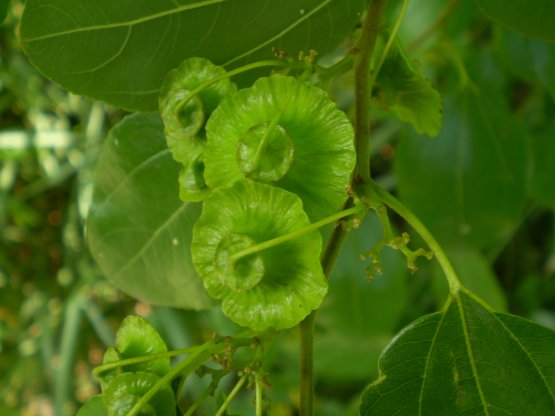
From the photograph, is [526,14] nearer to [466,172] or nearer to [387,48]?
[387,48]

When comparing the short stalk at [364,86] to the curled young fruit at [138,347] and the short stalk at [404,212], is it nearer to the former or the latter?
the short stalk at [404,212]

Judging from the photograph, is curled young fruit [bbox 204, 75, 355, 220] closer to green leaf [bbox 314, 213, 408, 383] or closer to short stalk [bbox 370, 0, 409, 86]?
short stalk [bbox 370, 0, 409, 86]

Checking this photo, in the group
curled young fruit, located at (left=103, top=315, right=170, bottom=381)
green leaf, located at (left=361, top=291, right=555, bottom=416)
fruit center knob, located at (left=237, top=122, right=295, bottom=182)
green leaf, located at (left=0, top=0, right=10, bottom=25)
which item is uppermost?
green leaf, located at (left=0, top=0, right=10, bottom=25)

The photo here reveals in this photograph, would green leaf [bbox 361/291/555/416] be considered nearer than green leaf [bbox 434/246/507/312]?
Yes

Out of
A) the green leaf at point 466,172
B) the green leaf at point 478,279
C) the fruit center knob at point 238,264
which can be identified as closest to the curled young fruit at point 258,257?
the fruit center knob at point 238,264

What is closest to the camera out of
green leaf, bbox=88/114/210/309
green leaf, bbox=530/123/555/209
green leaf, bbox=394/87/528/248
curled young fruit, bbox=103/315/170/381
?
curled young fruit, bbox=103/315/170/381

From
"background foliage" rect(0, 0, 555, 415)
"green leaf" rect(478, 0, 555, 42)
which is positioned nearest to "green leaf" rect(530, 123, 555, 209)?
"background foliage" rect(0, 0, 555, 415)
